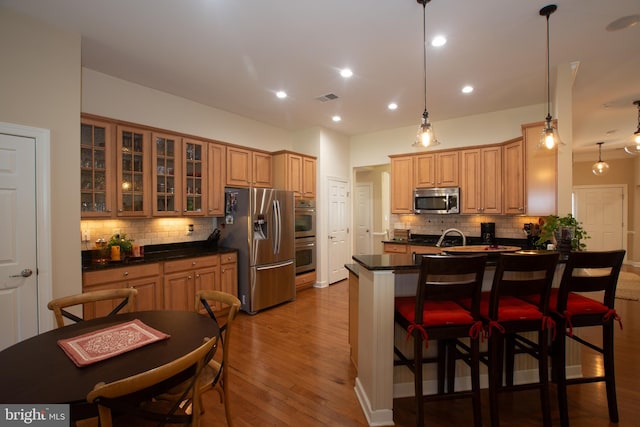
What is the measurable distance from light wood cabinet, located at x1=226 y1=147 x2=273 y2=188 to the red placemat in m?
3.13

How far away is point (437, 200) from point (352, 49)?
10.1 ft

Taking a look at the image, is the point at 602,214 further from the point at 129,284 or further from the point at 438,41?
the point at 129,284

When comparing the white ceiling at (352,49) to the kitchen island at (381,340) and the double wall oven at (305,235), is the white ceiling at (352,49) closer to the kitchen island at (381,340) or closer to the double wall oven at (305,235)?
the double wall oven at (305,235)

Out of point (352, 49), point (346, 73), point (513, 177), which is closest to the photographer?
point (352, 49)

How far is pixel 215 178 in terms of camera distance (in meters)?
4.40

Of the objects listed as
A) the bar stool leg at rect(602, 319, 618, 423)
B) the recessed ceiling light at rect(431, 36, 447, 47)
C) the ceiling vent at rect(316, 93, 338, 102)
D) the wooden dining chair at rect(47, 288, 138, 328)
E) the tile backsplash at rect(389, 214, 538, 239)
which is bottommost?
the bar stool leg at rect(602, 319, 618, 423)

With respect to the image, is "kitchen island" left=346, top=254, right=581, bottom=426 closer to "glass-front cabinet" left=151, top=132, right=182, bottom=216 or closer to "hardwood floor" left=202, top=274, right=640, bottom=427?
"hardwood floor" left=202, top=274, right=640, bottom=427

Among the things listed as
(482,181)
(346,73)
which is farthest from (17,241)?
(482,181)

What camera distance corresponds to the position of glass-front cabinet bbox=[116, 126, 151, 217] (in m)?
3.44

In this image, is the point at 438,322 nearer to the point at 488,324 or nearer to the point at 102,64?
the point at 488,324

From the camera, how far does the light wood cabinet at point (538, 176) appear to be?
352 centimetres

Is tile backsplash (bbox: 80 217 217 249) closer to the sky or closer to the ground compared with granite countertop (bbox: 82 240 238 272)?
closer to the sky

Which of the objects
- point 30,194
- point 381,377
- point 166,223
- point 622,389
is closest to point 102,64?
point 30,194

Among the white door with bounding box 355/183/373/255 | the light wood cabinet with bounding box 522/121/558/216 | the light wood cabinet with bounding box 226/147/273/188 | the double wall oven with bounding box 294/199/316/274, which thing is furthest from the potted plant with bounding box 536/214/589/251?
the white door with bounding box 355/183/373/255
